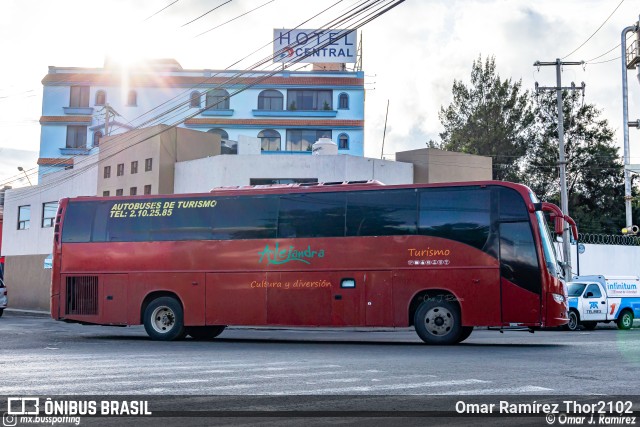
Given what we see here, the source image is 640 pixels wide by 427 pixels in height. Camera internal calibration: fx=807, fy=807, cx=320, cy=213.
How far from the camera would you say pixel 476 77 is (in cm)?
6894

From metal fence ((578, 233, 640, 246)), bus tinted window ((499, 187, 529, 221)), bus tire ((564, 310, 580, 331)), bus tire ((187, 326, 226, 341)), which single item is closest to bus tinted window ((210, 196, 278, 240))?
bus tire ((187, 326, 226, 341))

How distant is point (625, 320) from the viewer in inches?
1216

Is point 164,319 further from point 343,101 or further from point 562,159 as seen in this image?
point 343,101

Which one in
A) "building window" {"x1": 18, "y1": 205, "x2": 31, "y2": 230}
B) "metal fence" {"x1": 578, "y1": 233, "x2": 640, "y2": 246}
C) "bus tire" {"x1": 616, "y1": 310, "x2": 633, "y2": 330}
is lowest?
"bus tire" {"x1": 616, "y1": 310, "x2": 633, "y2": 330}

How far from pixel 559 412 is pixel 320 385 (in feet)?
10.9

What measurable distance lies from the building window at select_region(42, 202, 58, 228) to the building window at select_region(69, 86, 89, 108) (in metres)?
21.3

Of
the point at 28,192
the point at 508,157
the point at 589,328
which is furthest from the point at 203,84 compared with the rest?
the point at 589,328

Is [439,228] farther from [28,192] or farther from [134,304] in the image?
[28,192]

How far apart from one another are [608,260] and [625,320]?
12.4 m

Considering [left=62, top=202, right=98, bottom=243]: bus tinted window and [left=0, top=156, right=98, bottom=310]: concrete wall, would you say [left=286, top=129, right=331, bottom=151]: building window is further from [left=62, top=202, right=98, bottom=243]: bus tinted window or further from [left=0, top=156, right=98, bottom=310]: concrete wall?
[left=62, top=202, right=98, bottom=243]: bus tinted window

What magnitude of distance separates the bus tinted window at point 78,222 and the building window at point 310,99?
45768 mm

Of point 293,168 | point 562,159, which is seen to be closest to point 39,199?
point 293,168

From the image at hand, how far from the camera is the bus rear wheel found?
30.8 meters

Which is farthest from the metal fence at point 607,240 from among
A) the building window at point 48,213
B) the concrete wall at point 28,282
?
the building window at point 48,213
